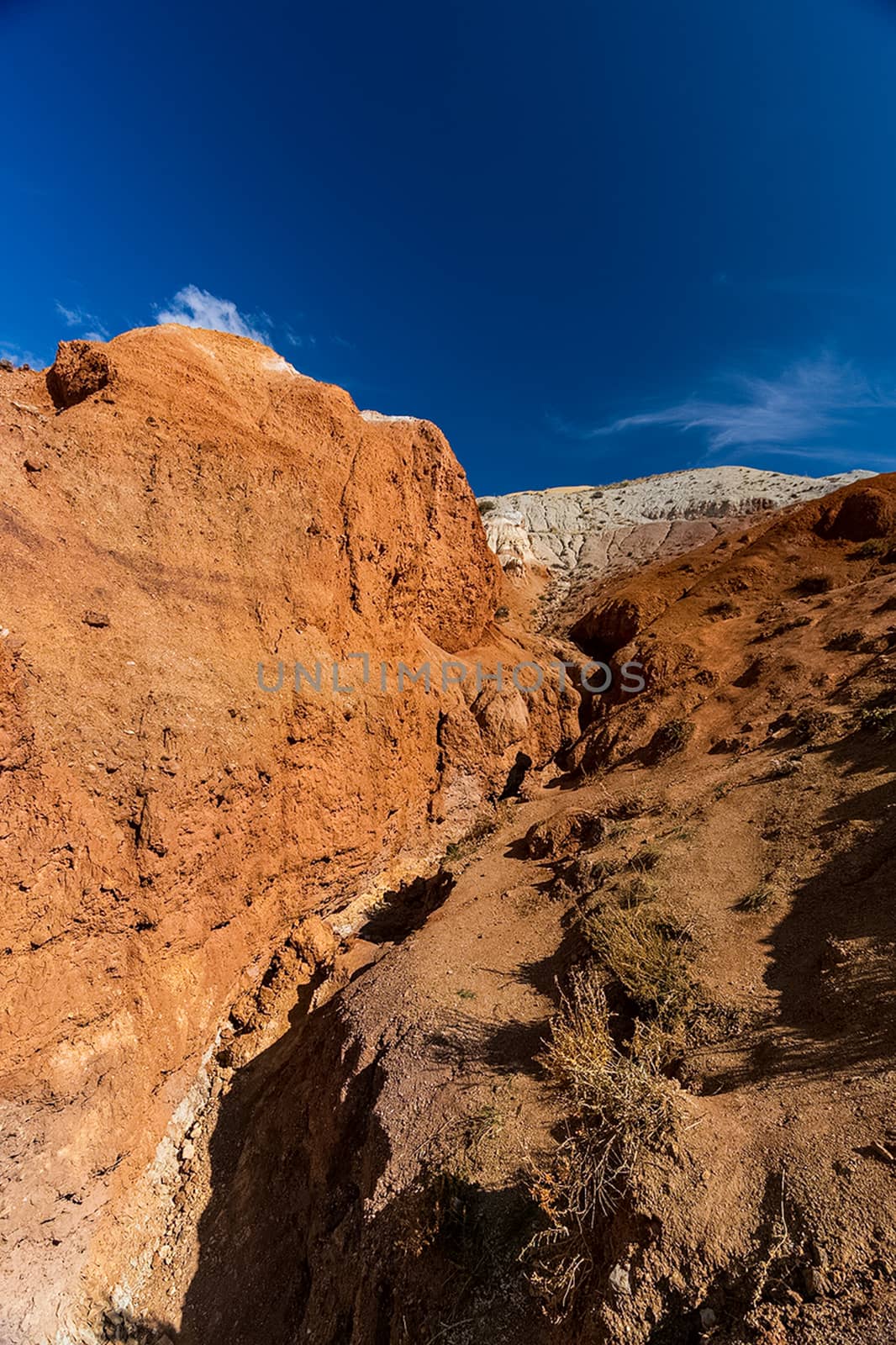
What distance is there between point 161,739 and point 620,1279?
6.81 m

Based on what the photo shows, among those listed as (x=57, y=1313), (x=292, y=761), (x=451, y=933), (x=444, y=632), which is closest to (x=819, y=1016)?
(x=451, y=933)

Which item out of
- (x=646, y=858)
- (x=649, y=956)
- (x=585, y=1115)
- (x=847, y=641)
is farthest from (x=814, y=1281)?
(x=847, y=641)

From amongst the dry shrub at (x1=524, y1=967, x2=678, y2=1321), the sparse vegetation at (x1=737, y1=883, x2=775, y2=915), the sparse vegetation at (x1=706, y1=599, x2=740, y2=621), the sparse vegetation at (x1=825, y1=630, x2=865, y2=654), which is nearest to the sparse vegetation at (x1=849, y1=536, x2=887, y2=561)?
the sparse vegetation at (x1=706, y1=599, x2=740, y2=621)

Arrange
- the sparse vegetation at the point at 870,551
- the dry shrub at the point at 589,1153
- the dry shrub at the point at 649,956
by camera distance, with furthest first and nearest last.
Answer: the sparse vegetation at the point at 870,551
the dry shrub at the point at 649,956
the dry shrub at the point at 589,1153

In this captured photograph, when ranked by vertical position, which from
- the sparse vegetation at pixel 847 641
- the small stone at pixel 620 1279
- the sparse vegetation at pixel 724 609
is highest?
the sparse vegetation at pixel 724 609

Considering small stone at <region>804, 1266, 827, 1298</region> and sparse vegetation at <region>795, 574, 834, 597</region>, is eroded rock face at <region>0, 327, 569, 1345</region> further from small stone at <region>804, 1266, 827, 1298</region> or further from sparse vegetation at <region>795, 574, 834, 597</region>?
sparse vegetation at <region>795, 574, 834, 597</region>

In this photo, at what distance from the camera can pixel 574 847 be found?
891 centimetres

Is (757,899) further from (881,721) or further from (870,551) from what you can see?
(870,551)

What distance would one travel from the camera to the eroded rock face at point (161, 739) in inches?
239

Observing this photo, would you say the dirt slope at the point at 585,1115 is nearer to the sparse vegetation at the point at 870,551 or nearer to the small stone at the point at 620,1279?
the small stone at the point at 620,1279

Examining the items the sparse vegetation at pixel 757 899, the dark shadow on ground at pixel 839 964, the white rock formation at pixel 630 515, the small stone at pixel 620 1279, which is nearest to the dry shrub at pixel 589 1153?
the small stone at pixel 620 1279

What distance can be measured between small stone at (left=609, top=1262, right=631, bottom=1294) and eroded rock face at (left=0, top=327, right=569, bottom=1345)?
6204 mm

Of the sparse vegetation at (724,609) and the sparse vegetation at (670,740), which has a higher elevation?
the sparse vegetation at (724,609)

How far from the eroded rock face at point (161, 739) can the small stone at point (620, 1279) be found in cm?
620
